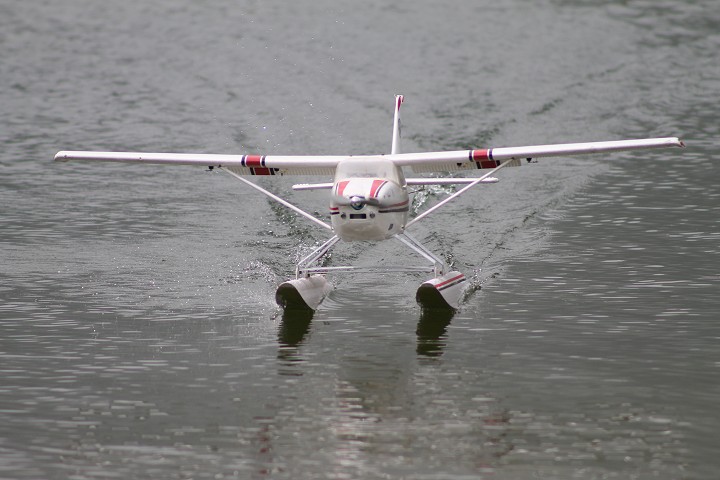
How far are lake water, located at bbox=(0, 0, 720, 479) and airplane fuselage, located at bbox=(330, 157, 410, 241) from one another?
1289 mm

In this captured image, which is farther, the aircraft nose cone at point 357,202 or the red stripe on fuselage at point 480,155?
the red stripe on fuselage at point 480,155

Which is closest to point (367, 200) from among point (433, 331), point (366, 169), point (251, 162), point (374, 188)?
point (374, 188)

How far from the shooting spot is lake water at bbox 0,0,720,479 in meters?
10.3

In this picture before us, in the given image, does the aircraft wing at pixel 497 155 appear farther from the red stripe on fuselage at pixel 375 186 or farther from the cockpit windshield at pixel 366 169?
the red stripe on fuselage at pixel 375 186

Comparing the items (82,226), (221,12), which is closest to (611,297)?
(82,226)

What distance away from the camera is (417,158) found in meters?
16.1

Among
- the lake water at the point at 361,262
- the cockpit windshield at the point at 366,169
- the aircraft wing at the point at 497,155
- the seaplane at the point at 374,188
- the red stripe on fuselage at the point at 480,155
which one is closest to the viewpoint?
the lake water at the point at 361,262

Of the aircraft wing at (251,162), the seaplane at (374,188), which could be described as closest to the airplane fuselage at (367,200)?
the seaplane at (374,188)

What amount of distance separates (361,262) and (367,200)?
13.7 ft

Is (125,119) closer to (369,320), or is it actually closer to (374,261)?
(374,261)

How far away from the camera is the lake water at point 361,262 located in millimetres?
10305

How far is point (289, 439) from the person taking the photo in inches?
404

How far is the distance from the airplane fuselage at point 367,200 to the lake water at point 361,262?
1.29m

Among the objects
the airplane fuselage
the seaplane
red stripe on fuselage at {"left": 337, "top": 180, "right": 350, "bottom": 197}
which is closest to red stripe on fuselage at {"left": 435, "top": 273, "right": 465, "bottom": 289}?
the seaplane
